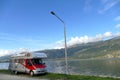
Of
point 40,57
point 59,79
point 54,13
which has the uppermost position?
point 54,13

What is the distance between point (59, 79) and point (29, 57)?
30.6 feet

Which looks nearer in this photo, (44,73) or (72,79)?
(72,79)

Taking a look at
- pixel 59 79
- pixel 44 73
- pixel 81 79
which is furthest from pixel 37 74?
pixel 81 79

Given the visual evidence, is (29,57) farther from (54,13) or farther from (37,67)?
(54,13)

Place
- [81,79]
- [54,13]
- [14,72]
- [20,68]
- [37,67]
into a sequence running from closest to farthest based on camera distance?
[81,79], [54,13], [37,67], [20,68], [14,72]

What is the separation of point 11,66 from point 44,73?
9581 millimetres

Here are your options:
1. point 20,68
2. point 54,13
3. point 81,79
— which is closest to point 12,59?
point 20,68

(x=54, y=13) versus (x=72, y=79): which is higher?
(x=54, y=13)

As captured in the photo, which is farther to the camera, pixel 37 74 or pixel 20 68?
pixel 20 68

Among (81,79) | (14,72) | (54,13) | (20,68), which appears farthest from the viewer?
(14,72)

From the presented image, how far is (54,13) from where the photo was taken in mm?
30781

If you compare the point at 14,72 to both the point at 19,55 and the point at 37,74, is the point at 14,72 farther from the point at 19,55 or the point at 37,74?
the point at 37,74

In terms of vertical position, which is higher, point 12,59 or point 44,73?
point 12,59

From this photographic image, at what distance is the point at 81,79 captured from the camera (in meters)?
27.8
